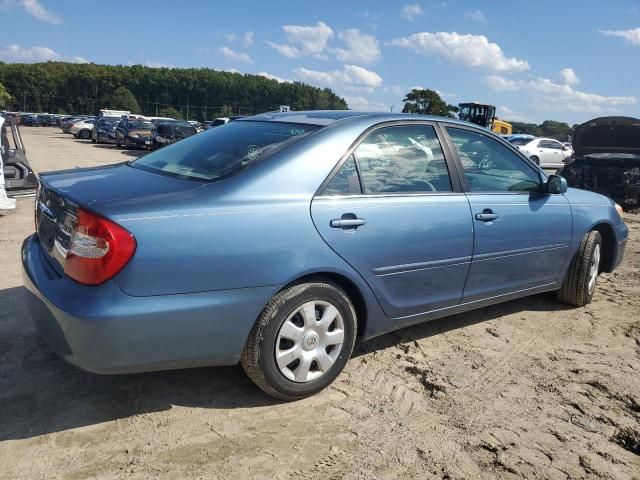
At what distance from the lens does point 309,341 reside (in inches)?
113

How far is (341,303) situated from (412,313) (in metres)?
0.63

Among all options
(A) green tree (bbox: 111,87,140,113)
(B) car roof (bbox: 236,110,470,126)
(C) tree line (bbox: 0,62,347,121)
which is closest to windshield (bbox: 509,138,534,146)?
(B) car roof (bbox: 236,110,470,126)

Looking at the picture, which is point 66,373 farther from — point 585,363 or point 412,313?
point 585,363

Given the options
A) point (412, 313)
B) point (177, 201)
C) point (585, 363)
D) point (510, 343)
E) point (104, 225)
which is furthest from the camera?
point (510, 343)

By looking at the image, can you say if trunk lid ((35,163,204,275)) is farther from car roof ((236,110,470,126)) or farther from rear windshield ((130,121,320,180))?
→ car roof ((236,110,470,126))

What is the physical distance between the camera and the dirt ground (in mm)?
2393

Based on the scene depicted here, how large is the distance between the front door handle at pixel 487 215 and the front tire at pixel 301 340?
3.83 ft

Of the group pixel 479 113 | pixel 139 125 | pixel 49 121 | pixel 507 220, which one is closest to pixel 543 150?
pixel 479 113

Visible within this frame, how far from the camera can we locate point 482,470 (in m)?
2.42

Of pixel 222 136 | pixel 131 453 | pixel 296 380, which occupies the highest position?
pixel 222 136

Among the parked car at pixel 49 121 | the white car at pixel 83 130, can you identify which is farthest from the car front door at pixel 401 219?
the parked car at pixel 49 121

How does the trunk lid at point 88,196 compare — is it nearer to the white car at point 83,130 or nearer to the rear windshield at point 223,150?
the rear windshield at point 223,150

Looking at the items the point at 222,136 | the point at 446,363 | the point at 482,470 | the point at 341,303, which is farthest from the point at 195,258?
the point at 446,363

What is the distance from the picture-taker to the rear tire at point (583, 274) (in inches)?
177
